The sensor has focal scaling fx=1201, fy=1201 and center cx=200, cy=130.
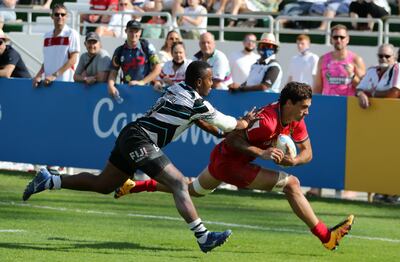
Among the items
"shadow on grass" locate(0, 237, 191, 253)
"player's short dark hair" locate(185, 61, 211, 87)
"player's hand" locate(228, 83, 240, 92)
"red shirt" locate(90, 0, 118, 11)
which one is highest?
"player's short dark hair" locate(185, 61, 211, 87)

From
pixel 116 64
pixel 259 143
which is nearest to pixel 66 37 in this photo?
pixel 116 64

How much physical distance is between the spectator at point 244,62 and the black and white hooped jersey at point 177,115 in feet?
26.2

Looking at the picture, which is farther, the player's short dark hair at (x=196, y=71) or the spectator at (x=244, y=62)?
the spectator at (x=244, y=62)

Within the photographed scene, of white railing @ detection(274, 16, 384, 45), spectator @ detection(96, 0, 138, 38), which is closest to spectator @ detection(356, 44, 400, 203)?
white railing @ detection(274, 16, 384, 45)

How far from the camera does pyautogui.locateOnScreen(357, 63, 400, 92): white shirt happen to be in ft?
53.0

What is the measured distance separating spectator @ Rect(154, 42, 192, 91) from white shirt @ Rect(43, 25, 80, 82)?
1.80 metres

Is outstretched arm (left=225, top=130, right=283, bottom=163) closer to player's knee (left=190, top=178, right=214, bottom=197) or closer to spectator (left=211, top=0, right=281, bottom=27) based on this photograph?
player's knee (left=190, top=178, right=214, bottom=197)

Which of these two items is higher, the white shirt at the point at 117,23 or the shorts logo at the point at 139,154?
the shorts logo at the point at 139,154

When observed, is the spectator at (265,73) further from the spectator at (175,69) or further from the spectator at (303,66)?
the spectator at (303,66)

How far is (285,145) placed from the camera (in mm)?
11625

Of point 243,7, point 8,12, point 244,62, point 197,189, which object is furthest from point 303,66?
point 8,12

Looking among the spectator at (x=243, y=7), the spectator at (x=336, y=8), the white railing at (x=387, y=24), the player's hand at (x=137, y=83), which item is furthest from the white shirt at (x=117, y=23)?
the player's hand at (x=137, y=83)

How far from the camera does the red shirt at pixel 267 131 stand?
11.5m

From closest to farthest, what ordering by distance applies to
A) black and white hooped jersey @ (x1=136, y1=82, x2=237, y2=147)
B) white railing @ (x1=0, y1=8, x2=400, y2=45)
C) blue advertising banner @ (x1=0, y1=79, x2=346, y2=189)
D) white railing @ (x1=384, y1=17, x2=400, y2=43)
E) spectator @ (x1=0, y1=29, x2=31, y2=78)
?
black and white hooped jersey @ (x1=136, y1=82, x2=237, y2=147), blue advertising banner @ (x1=0, y1=79, x2=346, y2=189), spectator @ (x1=0, y1=29, x2=31, y2=78), white railing @ (x1=384, y1=17, x2=400, y2=43), white railing @ (x1=0, y1=8, x2=400, y2=45)
